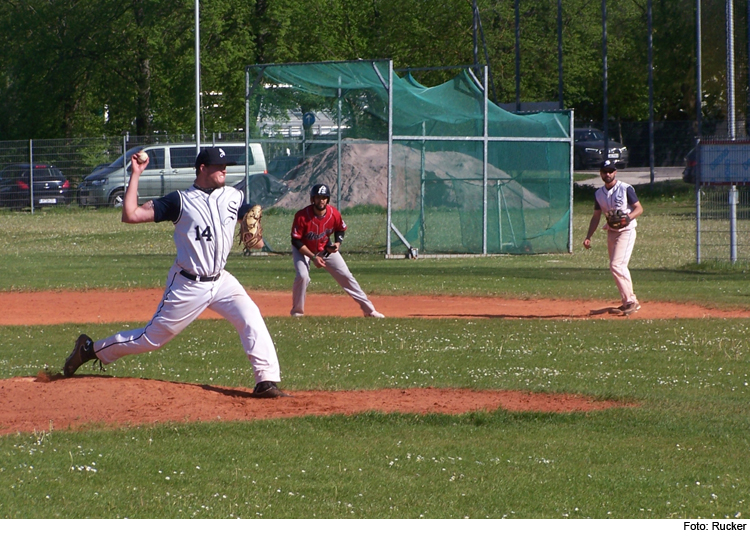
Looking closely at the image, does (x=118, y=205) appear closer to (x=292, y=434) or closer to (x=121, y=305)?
(x=121, y=305)

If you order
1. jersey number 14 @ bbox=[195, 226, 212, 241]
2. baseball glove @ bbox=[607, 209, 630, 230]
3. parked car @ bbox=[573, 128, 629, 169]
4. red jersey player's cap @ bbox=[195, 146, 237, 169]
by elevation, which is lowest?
jersey number 14 @ bbox=[195, 226, 212, 241]

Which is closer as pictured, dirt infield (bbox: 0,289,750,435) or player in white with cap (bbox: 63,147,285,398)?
dirt infield (bbox: 0,289,750,435)

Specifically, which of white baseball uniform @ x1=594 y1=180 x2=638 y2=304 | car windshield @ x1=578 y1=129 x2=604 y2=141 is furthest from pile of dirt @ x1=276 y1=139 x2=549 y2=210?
car windshield @ x1=578 y1=129 x2=604 y2=141

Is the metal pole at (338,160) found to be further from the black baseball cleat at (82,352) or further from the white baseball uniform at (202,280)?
the white baseball uniform at (202,280)

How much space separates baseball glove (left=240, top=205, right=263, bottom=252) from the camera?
7.98 m

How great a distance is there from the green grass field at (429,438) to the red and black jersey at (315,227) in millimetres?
1019

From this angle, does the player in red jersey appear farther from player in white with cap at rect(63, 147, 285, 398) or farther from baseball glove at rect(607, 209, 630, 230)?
player in white with cap at rect(63, 147, 285, 398)

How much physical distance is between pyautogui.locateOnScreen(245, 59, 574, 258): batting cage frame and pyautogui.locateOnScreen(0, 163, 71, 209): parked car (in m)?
16.3

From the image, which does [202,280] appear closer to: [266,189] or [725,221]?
[725,221]

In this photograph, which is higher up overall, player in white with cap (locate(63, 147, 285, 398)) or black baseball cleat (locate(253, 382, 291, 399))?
player in white with cap (locate(63, 147, 285, 398))

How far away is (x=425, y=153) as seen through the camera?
70.8ft

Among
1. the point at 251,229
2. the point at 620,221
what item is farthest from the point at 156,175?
the point at 251,229

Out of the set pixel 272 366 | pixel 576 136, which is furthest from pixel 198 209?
pixel 576 136

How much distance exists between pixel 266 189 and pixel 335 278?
9522 millimetres
